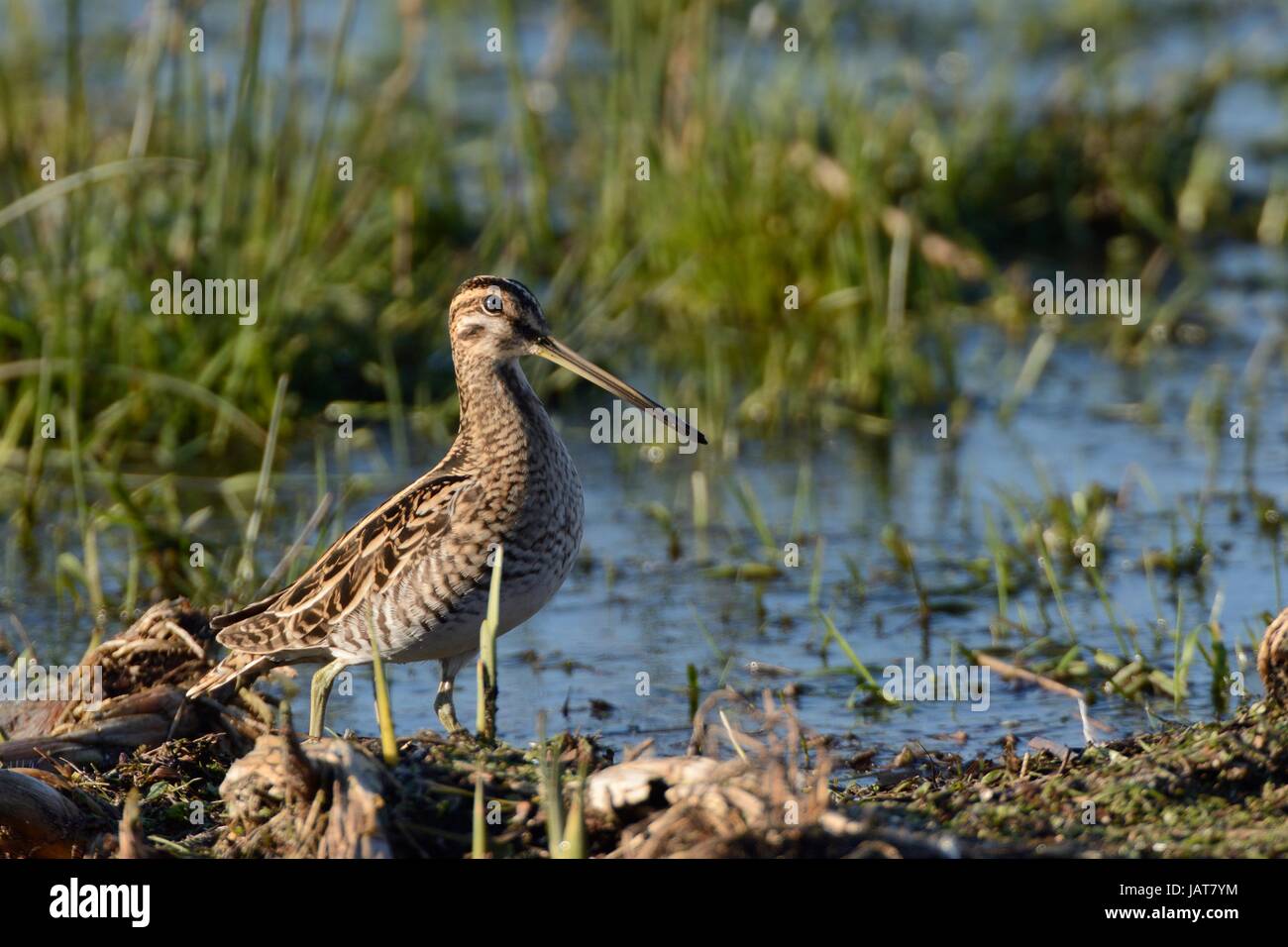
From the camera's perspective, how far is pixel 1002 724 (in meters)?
6.18

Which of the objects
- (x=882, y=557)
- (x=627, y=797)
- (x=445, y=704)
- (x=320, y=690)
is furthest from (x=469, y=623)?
(x=882, y=557)

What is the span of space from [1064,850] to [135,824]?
6.46ft

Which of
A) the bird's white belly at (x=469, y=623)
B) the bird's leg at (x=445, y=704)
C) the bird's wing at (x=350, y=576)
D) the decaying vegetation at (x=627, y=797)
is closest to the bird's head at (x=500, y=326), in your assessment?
the bird's wing at (x=350, y=576)

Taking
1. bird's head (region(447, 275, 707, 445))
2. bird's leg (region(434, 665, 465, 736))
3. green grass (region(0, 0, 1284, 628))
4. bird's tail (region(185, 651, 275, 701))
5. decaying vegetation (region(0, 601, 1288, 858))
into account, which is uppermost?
green grass (region(0, 0, 1284, 628))

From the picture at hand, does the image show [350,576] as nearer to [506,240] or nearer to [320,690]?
[320,690]

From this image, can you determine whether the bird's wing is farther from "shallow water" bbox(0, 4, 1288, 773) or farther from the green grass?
the green grass

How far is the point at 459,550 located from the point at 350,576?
381 millimetres

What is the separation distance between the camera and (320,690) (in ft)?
19.1

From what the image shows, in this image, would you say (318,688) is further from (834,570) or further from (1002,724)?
(834,570)

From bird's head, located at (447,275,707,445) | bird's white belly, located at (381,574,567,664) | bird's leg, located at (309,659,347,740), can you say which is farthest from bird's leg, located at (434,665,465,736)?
bird's head, located at (447,275,707,445)

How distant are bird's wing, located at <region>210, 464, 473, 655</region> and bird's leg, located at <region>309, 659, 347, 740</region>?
110 millimetres

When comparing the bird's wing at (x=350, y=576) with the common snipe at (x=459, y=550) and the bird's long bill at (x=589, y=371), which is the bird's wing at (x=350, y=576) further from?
the bird's long bill at (x=589, y=371)

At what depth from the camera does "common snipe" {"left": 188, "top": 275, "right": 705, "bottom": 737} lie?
5.51 m
